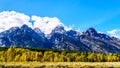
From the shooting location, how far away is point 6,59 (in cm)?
19700
